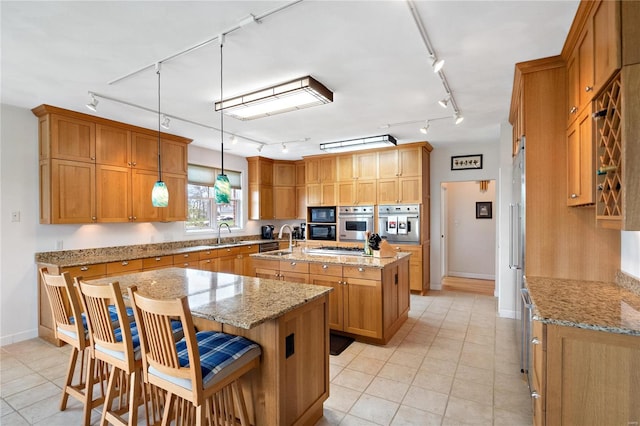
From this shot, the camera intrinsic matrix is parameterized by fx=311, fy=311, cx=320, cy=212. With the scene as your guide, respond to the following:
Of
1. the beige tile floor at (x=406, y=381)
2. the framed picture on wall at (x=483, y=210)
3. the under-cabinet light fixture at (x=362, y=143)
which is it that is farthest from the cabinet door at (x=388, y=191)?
the beige tile floor at (x=406, y=381)

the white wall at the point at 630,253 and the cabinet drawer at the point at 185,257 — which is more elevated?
the white wall at the point at 630,253

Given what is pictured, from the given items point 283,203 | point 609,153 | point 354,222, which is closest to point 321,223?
point 354,222

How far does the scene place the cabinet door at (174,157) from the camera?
478 cm

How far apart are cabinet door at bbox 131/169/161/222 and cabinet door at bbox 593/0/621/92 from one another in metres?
4.93

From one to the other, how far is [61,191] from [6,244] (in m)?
0.79

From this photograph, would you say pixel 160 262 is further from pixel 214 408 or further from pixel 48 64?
pixel 214 408

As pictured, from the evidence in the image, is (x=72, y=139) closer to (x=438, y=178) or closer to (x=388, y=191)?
(x=388, y=191)

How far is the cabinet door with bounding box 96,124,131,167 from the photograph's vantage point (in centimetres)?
400

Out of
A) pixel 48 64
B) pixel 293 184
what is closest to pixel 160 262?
pixel 48 64

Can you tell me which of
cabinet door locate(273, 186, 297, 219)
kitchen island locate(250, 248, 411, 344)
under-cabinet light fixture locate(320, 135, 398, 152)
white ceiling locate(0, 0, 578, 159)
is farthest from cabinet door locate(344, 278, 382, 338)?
cabinet door locate(273, 186, 297, 219)

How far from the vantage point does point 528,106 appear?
2633 mm

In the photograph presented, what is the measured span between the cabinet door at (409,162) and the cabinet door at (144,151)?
13.3ft

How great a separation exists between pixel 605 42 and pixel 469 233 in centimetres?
567

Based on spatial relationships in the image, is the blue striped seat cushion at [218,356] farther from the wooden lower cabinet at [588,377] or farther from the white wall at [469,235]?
the white wall at [469,235]
